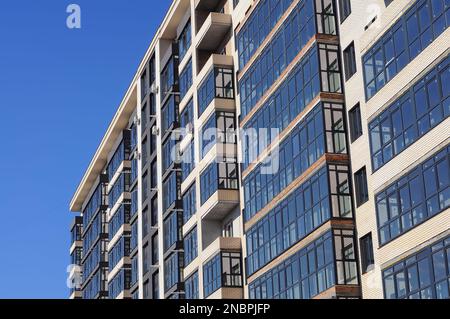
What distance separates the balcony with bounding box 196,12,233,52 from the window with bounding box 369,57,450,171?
19.4m

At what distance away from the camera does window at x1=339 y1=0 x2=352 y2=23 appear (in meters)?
37.1

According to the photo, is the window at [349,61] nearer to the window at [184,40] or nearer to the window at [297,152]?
the window at [297,152]

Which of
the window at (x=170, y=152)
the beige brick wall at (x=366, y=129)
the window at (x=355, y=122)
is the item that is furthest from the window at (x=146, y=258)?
the beige brick wall at (x=366, y=129)

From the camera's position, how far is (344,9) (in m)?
37.5

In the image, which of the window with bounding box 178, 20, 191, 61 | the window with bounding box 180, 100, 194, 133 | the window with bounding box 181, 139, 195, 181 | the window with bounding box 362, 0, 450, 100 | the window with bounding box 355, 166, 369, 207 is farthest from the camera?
the window with bounding box 178, 20, 191, 61

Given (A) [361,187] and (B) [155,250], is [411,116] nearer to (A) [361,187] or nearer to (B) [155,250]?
(A) [361,187]

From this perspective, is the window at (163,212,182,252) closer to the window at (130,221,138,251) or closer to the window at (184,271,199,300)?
the window at (184,271,199,300)

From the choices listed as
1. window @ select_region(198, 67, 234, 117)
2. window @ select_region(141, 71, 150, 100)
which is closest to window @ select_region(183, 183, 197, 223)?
window @ select_region(198, 67, 234, 117)

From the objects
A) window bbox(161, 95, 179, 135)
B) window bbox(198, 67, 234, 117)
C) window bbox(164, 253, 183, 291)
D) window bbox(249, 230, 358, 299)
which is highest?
window bbox(161, 95, 179, 135)

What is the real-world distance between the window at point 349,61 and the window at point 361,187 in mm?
4115

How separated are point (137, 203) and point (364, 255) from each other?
36.1 meters

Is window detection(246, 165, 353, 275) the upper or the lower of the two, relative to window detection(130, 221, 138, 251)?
lower

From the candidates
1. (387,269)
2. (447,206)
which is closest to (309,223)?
(387,269)

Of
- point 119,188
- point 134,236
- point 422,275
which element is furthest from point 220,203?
point 119,188
